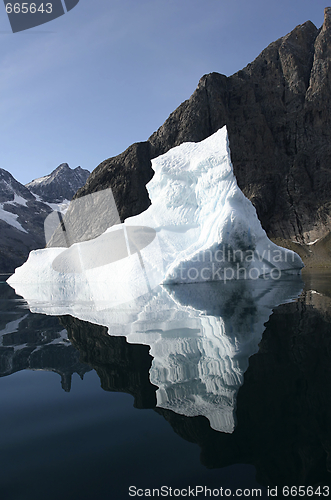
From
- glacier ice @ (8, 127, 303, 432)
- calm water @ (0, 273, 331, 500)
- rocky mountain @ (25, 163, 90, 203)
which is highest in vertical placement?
rocky mountain @ (25, 163, 90, 203)

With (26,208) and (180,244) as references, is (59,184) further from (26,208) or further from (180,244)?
(180,244)

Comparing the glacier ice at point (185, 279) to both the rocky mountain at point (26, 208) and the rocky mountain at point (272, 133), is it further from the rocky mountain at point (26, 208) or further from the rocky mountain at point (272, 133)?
the rocky mountain at point (26, 208)

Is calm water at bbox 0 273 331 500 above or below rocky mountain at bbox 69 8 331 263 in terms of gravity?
below

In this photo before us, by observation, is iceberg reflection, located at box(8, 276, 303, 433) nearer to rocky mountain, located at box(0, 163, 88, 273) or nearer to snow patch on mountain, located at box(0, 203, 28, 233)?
rocky mountain, located at box(0, 163, 88, 273)

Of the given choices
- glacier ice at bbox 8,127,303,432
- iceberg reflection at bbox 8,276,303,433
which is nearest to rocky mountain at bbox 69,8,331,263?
glacier ice at bbox 8,127,303,432

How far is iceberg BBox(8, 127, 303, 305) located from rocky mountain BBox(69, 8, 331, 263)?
28799 millimetres

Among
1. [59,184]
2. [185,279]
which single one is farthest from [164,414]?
[59,184]

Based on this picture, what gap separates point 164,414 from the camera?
179 cm

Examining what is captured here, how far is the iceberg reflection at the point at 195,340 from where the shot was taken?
1904mm

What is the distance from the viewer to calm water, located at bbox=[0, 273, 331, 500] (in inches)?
52.2

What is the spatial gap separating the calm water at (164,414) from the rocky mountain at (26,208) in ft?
214

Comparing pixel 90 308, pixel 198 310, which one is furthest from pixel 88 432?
pixel 90 308

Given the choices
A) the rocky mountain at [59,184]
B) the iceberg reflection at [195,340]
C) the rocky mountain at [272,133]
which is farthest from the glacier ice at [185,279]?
the rocky mountain at [59,184]

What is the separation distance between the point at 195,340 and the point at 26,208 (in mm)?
116985
